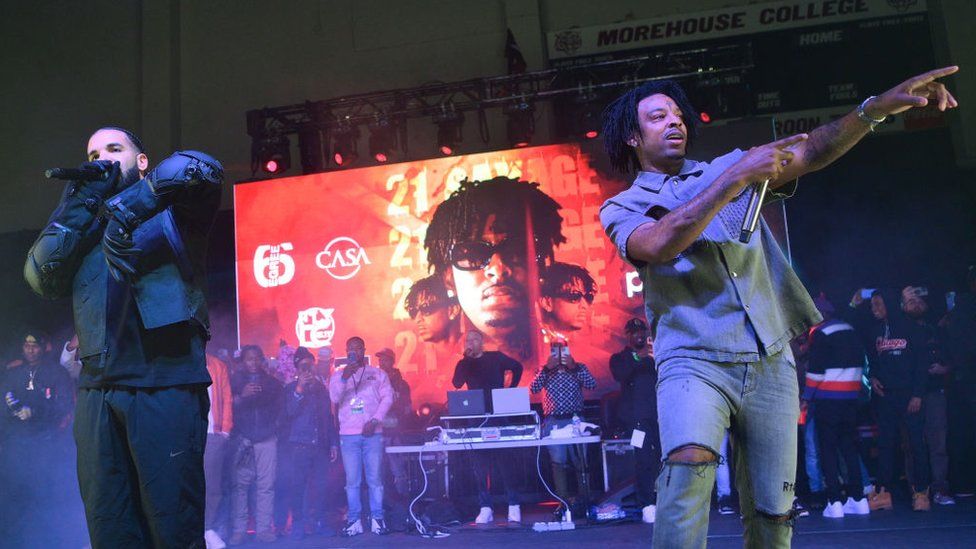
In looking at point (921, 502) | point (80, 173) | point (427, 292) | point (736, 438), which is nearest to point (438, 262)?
point (427, 292)


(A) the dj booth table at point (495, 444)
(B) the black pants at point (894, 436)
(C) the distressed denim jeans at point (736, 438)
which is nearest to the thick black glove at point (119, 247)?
(C) the distressed denim jeans at point (736, 438)

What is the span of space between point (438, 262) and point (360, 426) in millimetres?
2951

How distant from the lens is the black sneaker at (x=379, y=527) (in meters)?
8.30

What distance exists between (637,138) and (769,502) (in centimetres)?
127

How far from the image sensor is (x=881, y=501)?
7.96 metres

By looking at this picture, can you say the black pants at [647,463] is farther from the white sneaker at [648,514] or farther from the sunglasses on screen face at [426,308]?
the sunglasses on screen face at [426,308]

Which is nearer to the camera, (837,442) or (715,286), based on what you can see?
(715,286)

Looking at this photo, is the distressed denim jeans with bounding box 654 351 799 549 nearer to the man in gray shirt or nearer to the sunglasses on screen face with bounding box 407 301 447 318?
the man in gray shirt

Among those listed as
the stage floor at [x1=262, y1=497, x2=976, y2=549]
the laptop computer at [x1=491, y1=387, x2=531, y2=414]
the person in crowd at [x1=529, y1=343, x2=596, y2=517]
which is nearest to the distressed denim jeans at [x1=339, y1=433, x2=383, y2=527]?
the stage floor at [x1=262, y1=497, x2=976, y2=549]

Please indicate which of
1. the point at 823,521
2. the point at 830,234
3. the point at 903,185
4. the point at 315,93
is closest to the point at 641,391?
the point at 823,521

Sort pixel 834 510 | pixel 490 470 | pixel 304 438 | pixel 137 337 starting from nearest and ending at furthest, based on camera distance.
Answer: pixel 137 337
pixel 834 510
pixel 304 438
pixel 490 470

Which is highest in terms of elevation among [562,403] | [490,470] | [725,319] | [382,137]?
[382,137]

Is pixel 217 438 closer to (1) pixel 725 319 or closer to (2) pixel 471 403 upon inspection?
(2) pixel 471 403

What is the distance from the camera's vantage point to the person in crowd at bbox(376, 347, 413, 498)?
9.02 m
